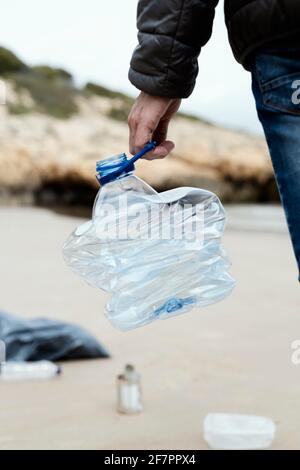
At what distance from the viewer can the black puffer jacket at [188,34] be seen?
172 centimetres

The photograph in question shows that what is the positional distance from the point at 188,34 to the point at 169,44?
53 millimetres

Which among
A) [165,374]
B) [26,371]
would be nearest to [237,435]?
[165,374]

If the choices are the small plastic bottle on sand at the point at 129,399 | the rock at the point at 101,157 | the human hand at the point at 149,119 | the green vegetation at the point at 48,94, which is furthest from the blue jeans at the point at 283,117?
the green vegetation at the point at 48,94

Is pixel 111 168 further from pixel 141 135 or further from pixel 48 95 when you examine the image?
pixel 48 95

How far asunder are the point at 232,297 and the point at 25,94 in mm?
28091

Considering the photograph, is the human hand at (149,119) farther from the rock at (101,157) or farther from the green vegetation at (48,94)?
the green vegetation at (48,94)

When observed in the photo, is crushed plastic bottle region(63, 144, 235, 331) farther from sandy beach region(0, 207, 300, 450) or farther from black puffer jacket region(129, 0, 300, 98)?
sandy beach region(0, 207, 300, 450)

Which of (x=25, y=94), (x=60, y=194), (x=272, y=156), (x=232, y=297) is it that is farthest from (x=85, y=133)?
(x=272, y=156)

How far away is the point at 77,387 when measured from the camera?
357 cm

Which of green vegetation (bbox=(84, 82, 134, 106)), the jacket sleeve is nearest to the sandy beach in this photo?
the jacket sleeve

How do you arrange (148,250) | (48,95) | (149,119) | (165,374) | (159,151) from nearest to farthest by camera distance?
1. (149,119)
2. (159,151)
3. (148,250)
4. (165,374)
5. (48,95)

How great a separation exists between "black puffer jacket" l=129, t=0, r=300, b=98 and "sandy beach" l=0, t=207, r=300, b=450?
4.82 ft

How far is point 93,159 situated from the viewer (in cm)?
2042

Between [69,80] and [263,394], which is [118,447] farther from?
[69,80]
